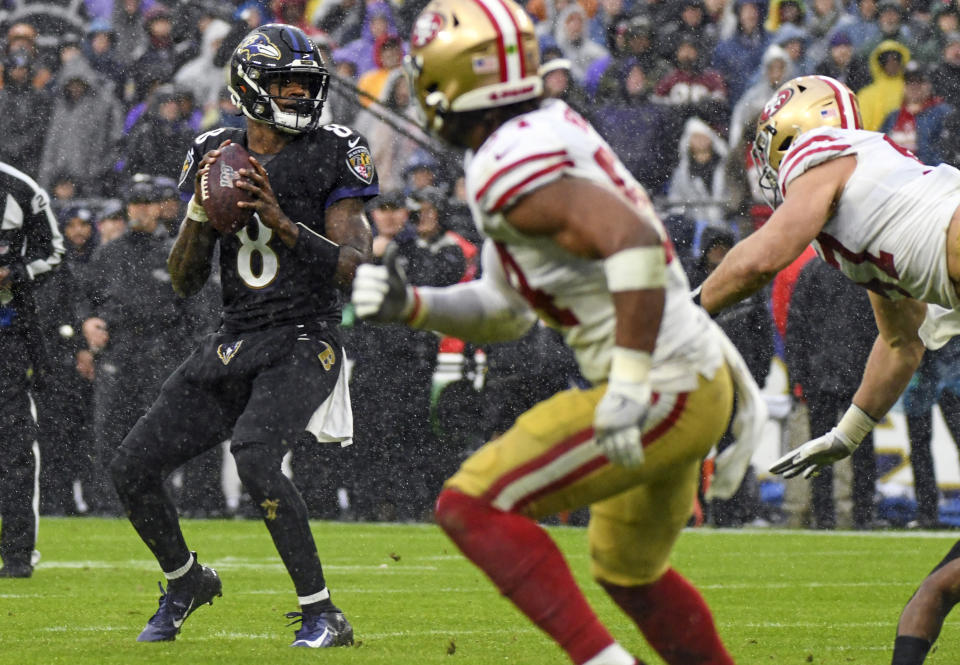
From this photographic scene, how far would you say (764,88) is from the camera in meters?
12.3

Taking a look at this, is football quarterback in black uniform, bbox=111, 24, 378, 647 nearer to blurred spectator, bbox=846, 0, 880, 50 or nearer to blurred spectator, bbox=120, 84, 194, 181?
blurred spectator, bbox=120, 84, 194, 181

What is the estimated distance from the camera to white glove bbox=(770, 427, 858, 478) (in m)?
4.98

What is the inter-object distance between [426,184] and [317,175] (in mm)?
6300

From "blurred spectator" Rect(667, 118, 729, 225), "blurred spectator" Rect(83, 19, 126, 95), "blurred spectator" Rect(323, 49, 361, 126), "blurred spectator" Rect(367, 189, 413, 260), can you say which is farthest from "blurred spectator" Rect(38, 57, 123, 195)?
"blurred spectator" Rect(667, 118, 729, 225)

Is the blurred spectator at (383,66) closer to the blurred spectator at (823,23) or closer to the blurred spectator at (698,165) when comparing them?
the blurred spectator at (698,165)

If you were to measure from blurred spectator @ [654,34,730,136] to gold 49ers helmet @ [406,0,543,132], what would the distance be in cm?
826

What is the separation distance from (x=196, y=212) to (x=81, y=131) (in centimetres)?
837

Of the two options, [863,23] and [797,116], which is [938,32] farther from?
[797,116]

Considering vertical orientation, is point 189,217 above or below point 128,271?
above

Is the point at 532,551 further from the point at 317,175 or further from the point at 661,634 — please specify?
the point at 317,175

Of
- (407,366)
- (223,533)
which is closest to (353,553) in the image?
(223,533)

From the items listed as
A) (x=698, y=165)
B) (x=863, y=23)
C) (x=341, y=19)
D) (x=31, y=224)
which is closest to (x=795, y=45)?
(x=863, y=23)

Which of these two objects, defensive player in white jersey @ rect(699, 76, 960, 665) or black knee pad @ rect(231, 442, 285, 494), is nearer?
defensive player in white jersey @ rect(699, 76, 960, 665)

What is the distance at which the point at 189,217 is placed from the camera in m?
5.49
